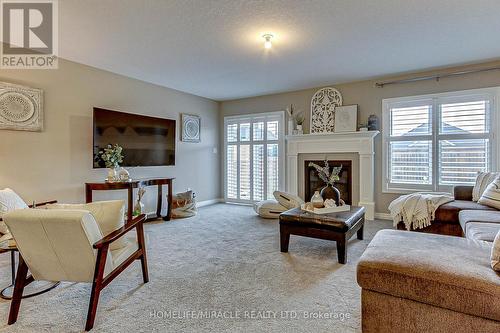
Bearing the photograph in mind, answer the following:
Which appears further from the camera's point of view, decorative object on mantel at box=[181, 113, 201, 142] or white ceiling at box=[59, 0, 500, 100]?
decorative object on mantel at box=[181, 113, 201, 142]

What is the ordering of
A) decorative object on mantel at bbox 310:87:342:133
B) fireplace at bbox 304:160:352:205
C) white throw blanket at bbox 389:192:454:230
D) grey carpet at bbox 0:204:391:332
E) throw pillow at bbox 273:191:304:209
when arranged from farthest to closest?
decorative object on mantel at bbox 310:87:342:133 → fireplace at bbox 304:160:352:205 → throw pillow at bbox 273:191:304:209 → white throw blanket at bbox 389:192:454:230 → grey carpet at bbox 0:204:391:332

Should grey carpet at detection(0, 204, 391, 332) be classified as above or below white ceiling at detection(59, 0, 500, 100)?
below

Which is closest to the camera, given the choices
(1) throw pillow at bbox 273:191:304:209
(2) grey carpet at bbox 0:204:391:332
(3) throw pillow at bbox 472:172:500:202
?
(2) grey carpet at bbox 0:204:391:332

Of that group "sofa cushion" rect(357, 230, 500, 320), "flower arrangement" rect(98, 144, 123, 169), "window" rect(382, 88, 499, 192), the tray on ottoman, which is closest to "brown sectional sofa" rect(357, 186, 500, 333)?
"sofa cushion" rect(357, 230, 500, 320)

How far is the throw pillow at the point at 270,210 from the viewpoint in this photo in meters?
4.85

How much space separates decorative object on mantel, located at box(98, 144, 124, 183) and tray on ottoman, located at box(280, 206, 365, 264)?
2.66 meters

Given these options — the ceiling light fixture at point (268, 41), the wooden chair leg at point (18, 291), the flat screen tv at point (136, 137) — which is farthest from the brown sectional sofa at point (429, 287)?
the flat screen tv at point (136, 137)

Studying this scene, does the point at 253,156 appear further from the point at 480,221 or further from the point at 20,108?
the point at 480,221

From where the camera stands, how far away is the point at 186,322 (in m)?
1.79

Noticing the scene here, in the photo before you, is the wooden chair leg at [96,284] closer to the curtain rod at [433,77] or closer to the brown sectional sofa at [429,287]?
the brown sectional sofa at [429,287]

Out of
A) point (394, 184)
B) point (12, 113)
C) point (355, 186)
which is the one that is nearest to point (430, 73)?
point (394, 184)

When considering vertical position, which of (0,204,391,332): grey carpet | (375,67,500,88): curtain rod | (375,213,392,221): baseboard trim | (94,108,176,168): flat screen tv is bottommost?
(0,204,391,332): grey carpet

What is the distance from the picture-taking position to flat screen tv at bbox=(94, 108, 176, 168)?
4.05 m

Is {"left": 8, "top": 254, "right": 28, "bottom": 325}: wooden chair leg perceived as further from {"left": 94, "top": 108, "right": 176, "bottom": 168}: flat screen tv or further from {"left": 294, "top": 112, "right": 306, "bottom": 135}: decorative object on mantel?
{"left": 294, "top": 112, "right": 306, "bottom": 135}: decorative object on mantel
